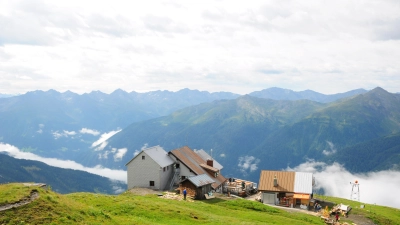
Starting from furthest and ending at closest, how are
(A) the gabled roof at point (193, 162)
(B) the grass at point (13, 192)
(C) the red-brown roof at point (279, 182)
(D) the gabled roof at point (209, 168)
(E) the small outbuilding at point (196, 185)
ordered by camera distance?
(D) the gabled roof at point (209, 168), (A) the gabled roof at point (193, 162), (C) the red-brown roof at point (279, 182), (E) the small outbuilding at point (196, 185), (B) the grass at point (13, 192)

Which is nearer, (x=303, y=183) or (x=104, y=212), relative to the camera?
(x=104, y=212)

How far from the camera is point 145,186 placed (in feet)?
249

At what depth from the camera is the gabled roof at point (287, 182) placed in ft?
236

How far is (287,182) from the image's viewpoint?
7419cm

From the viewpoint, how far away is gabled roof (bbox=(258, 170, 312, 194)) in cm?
7194

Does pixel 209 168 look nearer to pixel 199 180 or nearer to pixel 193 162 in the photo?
pixel 193 162

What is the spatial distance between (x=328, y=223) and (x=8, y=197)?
46.9 meters

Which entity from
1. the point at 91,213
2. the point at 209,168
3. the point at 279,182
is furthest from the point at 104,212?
the point at 209,168

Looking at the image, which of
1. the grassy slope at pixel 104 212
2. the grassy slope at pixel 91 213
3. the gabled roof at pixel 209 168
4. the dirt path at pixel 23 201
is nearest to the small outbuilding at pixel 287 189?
the gabled roof at pixel 209 168

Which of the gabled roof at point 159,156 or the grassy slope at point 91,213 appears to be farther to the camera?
the gabled roof at point 159,156

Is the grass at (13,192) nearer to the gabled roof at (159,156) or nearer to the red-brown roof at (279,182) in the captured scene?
the gabled roof at (159,156)

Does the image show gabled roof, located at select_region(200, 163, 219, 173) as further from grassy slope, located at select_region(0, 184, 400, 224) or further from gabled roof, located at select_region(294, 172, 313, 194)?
grassy slope, located at select_region(0, 184, 400, 224)

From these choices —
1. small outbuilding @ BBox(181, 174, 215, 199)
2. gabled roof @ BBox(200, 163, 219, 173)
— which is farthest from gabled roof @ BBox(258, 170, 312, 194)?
small outbuilding @ BBox(181, 174, 215, 199)

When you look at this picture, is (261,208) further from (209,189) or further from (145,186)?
(145,186)
